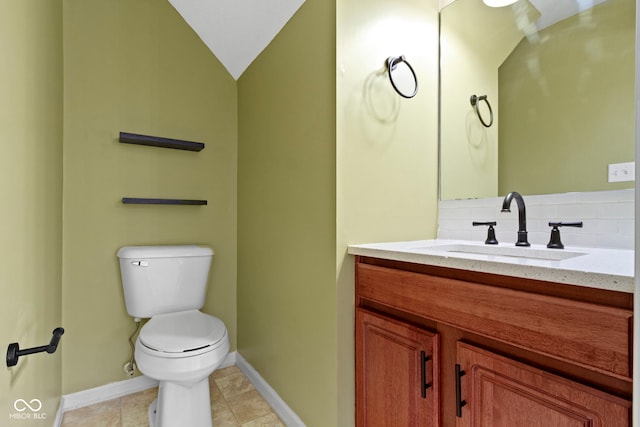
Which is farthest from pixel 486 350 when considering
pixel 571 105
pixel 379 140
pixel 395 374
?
pixel 571 105

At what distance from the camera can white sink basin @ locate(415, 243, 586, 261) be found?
107 cm

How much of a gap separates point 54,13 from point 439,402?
2144 millimetres

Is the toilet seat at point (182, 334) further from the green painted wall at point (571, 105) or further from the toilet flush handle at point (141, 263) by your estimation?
the green painted wall at point (571, 105)

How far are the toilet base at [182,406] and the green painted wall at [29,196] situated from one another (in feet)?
1.33

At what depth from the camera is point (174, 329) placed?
1.54 m

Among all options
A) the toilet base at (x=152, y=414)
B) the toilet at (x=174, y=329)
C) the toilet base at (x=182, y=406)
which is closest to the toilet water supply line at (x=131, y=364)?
the toilet at (x=174, y=329)

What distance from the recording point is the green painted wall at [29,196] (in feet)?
2.39

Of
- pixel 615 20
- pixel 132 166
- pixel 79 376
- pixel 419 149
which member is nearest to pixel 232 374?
pixel 79 376

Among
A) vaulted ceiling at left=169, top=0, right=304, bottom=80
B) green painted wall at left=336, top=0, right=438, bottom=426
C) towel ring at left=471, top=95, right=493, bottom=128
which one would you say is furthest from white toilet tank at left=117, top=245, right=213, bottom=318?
towel ring at left=471, top=95, right=493, bottom=128

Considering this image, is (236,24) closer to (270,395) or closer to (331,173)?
(331,173)

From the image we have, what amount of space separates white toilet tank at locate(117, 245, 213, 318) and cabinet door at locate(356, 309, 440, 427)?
40.0 inches

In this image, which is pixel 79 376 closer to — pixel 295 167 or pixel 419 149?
pixel 295 167

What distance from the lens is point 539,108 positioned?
1.32 m

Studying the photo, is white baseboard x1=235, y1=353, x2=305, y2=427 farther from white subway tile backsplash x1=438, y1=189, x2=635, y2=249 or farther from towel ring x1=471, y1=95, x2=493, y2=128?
towel ring x1=471, y1=95, x2=493, y2=128
